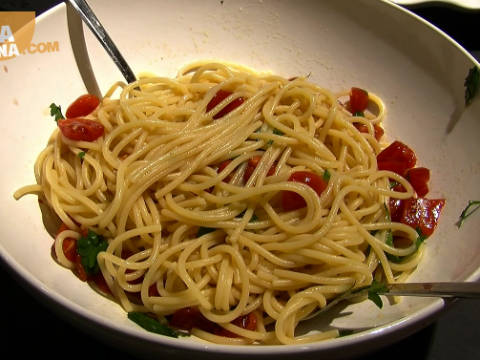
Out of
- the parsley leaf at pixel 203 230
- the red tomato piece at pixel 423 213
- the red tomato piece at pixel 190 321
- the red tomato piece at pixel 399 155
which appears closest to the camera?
the red tomato piece at pixel 190 321

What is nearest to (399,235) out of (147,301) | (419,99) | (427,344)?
(427,344)

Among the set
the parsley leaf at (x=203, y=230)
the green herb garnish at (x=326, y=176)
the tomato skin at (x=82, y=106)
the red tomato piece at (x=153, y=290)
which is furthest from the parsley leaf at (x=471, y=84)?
the tomato skin at (x=82, y=106)

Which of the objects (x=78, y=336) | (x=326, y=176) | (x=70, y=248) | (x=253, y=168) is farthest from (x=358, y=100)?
(x=78, y=336)

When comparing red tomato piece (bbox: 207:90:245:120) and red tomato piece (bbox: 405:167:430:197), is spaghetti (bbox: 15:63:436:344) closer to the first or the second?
red tomato piece (bbox: 207:90:245:120)

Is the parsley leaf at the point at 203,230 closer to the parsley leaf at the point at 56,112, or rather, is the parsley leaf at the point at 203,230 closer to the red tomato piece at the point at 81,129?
the red tomato piece at the point at 81,129

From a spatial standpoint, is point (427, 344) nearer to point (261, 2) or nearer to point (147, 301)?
point (147, 301)

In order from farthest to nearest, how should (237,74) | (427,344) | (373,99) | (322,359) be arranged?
(373,99) < (237,74) < (427,344) < (322,359)
